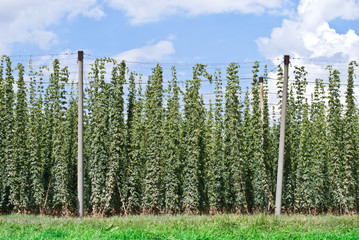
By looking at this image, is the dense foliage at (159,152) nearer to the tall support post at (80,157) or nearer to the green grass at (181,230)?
the tall support post at (80,157)

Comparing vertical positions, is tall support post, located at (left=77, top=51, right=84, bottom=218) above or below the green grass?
above

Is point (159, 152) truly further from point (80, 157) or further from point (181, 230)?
point (181, 230)

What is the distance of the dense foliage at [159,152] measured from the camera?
1941cm

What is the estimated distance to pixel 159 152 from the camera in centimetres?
1998

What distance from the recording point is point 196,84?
20422mm

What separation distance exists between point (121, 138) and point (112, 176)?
1.71 m

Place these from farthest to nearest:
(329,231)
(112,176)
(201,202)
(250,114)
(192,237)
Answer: (250,114)
(201,202)
(112,176)
(329,231)
(192,237)

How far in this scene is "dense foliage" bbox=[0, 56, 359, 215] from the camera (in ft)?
63.7

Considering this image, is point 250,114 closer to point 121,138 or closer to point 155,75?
point 155,75

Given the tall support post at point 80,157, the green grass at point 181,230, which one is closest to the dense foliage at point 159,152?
the tall support post at point 80,157

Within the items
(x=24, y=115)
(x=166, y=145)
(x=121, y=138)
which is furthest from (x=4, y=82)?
(x=166, y=145)

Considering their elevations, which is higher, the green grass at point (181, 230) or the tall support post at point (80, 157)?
the tall support post at point (80, 157)

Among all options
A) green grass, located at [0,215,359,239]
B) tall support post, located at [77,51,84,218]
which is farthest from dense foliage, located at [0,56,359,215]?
green grass, located at [0,215,359,239]

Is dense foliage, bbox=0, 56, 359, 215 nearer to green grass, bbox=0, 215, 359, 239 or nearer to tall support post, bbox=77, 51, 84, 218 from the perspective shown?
tall support post, bbox=77, 51, 84, 218
